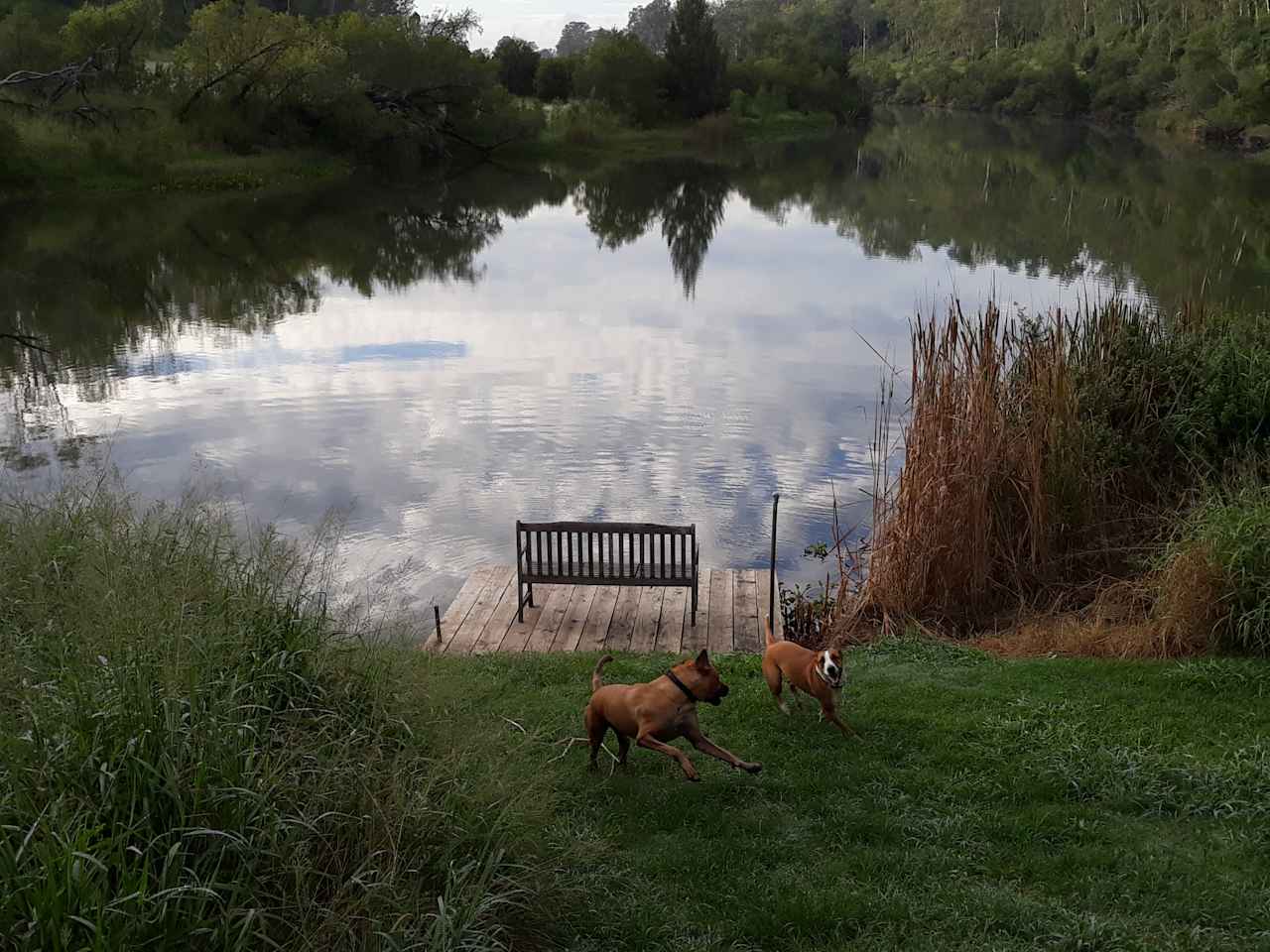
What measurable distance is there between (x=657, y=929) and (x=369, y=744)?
1.29 meters

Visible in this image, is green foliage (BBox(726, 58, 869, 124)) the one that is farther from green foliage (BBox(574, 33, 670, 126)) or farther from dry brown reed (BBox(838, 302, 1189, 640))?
dry brown reed (BBox(838, 302, 1189, 640))

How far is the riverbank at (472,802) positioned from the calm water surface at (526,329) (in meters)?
4.13

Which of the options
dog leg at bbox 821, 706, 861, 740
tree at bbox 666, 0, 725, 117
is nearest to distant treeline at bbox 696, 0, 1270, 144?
tree at bbox 666, 0, 725, 117

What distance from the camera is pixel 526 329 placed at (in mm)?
24156

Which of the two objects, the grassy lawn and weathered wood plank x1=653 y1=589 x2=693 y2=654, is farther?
weathered wood plank x1=653 y1=589 x2=693 y2=654

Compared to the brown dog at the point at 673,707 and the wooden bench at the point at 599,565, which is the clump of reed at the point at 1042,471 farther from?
Answer: the brown dog at the point at 673,707

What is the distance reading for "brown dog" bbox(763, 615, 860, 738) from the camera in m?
6.08

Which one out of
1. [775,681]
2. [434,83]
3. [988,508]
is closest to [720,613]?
[988,508]

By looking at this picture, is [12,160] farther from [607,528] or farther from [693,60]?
[693,60]

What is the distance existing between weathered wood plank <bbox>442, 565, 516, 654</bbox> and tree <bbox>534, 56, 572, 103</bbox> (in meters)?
65.6

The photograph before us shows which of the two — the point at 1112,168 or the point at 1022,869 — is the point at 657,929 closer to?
the point at 1022,869

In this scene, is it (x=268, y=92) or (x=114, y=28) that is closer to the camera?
(x=114, y=28)

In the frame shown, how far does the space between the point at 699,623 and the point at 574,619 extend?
107 centimetres

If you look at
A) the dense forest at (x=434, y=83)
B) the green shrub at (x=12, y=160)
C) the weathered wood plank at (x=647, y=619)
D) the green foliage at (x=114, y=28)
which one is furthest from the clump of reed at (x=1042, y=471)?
the green foliage at (x=114, y=28)
